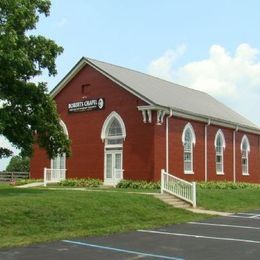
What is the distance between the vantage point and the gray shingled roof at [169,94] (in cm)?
3272

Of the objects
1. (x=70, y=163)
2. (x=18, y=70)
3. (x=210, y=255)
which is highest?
(x=18, y=70)

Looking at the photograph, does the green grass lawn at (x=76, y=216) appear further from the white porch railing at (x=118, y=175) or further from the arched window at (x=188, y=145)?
the arched window at (x=188, y=145)

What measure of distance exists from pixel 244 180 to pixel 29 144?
21999 mm

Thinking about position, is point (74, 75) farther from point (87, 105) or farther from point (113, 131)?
point (113, 131)

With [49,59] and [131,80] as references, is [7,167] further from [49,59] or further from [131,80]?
[49,59]

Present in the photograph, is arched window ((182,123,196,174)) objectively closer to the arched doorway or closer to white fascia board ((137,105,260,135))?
white fascia board ((137,105,260,135))

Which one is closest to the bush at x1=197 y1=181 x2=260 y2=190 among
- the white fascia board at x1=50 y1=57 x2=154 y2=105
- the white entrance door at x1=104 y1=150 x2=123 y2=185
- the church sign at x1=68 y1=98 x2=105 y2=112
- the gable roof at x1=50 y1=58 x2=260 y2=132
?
the gable roof at x1=50 y1=58 x2=260 y2=132

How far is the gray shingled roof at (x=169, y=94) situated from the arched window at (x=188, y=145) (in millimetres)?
1193

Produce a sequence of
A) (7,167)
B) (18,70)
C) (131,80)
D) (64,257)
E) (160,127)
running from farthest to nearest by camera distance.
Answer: (7,167) → (131,80) → (160,127) → (18,70) → (64,257)

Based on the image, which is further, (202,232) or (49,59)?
(49,59)

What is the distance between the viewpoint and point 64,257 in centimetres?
1106

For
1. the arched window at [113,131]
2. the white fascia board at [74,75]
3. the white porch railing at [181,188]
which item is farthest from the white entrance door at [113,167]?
the white porch railing at [181,188]

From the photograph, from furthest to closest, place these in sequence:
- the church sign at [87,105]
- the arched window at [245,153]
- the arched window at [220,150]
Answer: the arched window at [245,153], the arched window at [220,150], the church sign at [87,105]

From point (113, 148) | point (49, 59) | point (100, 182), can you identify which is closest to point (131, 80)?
point (113, 148)
